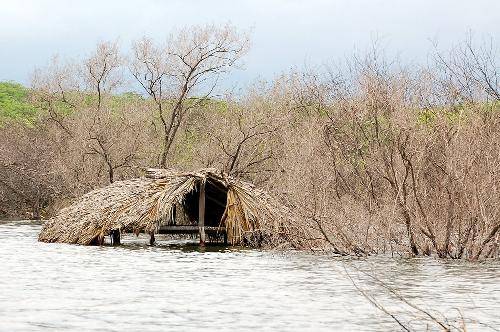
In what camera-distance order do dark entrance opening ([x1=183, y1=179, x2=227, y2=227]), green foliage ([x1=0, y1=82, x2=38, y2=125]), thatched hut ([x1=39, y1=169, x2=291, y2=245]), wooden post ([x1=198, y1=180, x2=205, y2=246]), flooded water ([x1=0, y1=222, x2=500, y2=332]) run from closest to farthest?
flooded water ([x1=0, y1=222, x2=500, y2=332]), thatched hut ([x1=39, y1=169, x2=291, y2=245]), wooden post ([x1=198, y1=180, x2=205, y2=246]), dark entrance opening ([x1=183, y1=179, x2=227, y2=227]), green foliage ([x1=0, y1=82, x2=38, y2=125])

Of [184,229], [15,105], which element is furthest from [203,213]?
[15,105]

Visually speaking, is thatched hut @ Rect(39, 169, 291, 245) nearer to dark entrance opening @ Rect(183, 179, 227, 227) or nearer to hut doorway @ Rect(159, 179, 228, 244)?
hut doorway @ Rect(159, 179, 228, 244)

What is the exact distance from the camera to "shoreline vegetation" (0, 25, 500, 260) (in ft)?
92.4

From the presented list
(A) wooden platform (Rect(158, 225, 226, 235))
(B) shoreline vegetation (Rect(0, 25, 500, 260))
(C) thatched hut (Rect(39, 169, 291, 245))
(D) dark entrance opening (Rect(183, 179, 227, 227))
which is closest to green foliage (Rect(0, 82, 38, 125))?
(B) shoreline vegetation (Rect(0, 25, 500, 260))

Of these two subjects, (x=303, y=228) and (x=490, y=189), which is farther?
(x=303, y=228)

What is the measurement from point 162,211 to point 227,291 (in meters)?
11.4

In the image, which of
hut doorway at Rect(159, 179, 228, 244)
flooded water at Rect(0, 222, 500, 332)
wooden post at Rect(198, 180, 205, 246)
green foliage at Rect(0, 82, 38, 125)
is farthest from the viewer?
green foliage at Rect(0, 82, 38, 125)

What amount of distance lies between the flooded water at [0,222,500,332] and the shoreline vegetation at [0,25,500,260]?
1.43 metres

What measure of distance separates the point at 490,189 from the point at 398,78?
5.65m

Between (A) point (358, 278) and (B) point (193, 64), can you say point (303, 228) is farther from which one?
(B) point (193, 64)

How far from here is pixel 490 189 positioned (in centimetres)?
2692

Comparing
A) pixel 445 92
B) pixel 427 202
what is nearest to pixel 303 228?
pixel 427 202

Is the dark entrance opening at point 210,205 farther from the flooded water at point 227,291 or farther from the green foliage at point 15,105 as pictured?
the green foliage at point 15,105

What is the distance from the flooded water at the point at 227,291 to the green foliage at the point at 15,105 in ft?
169
